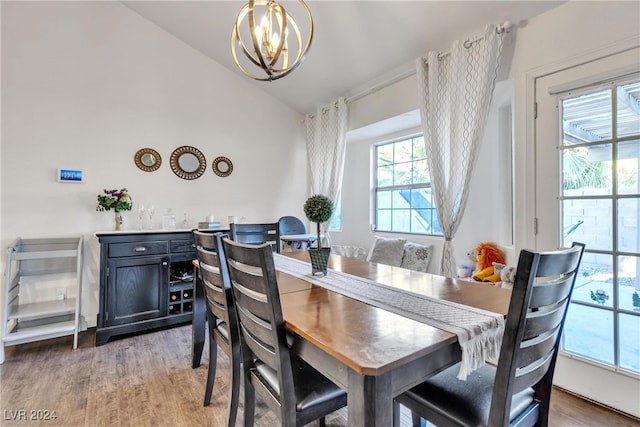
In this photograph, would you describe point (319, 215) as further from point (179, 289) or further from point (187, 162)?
point (187, 162)

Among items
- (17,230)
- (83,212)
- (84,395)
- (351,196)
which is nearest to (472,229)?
(351,196)

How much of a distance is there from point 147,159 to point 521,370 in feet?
12.0

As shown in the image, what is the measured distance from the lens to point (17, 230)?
8.91 ft

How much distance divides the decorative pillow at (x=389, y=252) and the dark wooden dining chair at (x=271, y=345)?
222 cm

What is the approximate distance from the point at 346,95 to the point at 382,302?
3044mm

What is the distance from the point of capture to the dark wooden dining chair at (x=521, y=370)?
847 millimetres

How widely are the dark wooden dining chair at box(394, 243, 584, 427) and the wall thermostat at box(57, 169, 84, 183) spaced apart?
3.42m

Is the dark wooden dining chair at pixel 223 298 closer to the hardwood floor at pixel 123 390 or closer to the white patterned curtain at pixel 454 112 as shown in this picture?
the hardwood floor at pixel 123 390

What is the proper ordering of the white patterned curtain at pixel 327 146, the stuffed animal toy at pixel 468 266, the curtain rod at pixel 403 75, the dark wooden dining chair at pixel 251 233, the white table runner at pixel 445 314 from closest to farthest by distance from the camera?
the white table runner at pixel 445 314, the curtain rod at pixel 403 75, the dark wooden dining chair at pixel 251 233, the stuffed animal toy at pixel 468 266, the white patterned curtain at pixel 327 146

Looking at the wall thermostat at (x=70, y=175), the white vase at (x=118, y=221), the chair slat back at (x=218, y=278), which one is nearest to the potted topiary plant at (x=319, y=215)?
the chair slat back at (x=218, y=278)

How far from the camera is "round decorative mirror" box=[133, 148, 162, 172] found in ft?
10.7

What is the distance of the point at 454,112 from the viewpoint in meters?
2.42

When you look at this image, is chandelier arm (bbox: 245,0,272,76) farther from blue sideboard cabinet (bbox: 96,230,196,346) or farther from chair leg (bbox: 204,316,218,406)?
blue sideboard cabinet (bbox: 96,230,196,346)

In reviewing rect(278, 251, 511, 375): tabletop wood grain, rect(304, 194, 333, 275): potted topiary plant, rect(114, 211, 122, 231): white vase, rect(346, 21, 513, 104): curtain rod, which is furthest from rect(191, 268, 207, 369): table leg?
rect(346, 21, 513, 104): curtain rod
